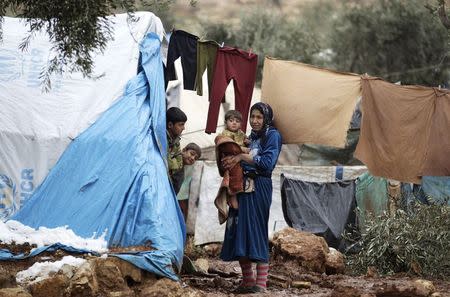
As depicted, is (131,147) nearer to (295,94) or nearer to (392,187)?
(295,94)

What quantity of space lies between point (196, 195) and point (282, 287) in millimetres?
4088

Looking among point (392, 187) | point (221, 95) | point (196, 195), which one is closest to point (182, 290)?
point (221, 95)

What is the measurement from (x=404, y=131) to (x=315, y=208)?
2.47 m

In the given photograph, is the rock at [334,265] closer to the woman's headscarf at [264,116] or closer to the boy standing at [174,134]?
the boy standing at [174,134]

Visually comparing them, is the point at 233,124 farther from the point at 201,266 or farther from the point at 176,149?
the point at 201,266

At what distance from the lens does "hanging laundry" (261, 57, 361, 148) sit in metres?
9.89

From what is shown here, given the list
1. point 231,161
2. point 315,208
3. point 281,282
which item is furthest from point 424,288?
point 315,208

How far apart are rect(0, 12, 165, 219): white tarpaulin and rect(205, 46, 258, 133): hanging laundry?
80cm

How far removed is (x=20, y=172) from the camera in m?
10.7

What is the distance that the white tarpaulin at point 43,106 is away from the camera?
10.5 m

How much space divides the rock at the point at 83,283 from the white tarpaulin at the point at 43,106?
3227 millimetres

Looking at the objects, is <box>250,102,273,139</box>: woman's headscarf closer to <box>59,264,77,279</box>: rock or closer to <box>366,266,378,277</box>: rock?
<box>59,264,77,279</box>: rock

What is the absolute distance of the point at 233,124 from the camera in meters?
8.62

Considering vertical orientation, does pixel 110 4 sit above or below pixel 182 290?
above
